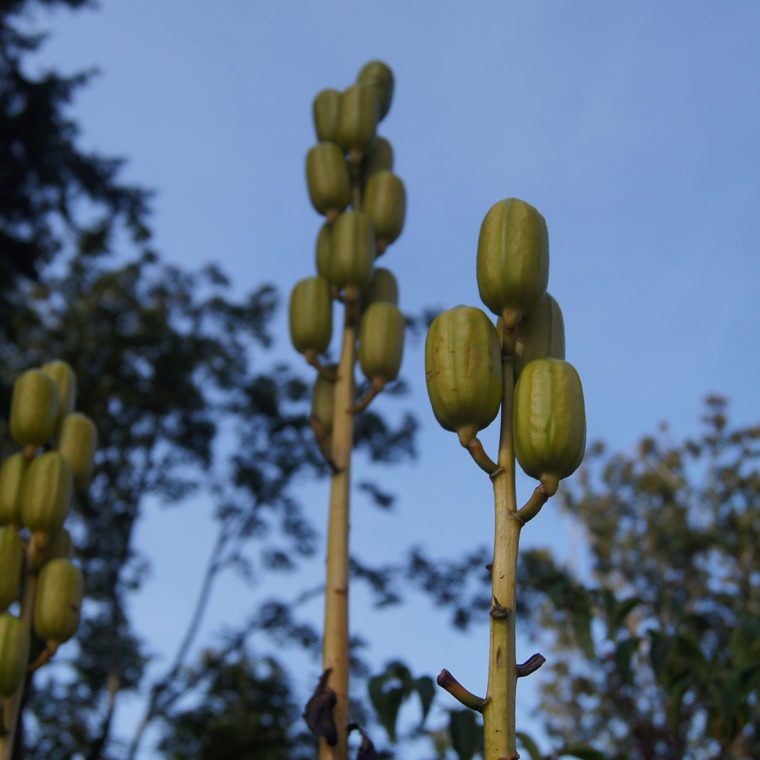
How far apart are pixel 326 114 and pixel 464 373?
59.6 inches

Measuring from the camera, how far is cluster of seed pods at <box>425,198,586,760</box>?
101cm

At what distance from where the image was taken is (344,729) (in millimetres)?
1630

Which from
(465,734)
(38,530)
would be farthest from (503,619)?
(38,530)

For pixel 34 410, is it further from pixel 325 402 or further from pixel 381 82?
pixel 381 82

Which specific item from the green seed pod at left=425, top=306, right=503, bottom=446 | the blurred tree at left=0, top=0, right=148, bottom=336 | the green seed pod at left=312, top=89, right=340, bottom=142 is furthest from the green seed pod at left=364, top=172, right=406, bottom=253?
the blurred tree at left=0, top=0, right=148, bottom=336

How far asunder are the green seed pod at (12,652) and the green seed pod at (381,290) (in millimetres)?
1002

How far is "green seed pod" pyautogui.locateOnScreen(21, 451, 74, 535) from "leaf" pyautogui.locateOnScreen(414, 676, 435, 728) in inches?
32.1

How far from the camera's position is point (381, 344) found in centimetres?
199

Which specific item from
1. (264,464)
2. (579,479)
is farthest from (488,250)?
(579,479)

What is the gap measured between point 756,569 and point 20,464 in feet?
46.9

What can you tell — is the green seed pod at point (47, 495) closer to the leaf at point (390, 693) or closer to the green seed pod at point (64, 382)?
the green seed pod at point (64, 382)

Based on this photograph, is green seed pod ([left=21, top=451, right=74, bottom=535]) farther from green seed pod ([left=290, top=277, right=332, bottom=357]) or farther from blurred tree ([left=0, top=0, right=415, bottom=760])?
blurred tree ([left=0, top=0, right=415, bottom=760])

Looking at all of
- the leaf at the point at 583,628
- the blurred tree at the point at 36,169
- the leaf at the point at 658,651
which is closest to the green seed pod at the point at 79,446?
the leaf at the point at 583,628

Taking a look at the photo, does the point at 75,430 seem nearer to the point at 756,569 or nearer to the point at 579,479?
the point at 756,569
